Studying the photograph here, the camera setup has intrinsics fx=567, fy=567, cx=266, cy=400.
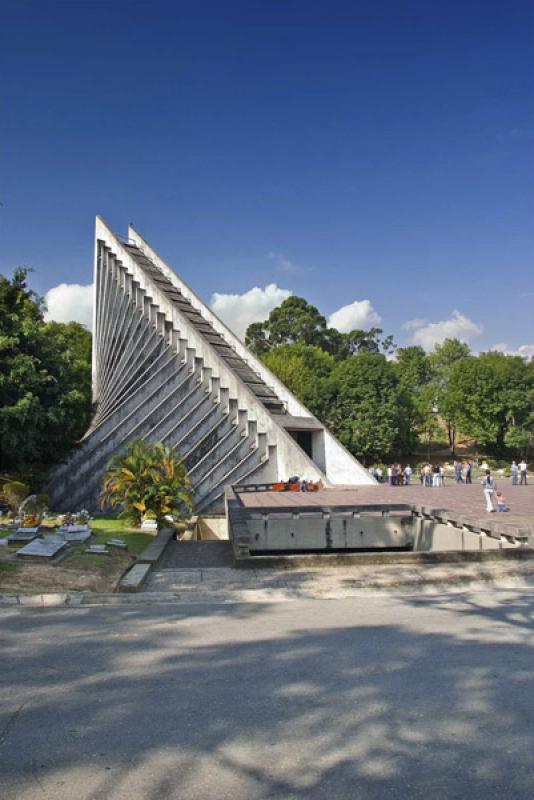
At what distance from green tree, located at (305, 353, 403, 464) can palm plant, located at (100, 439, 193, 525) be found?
33247 mm

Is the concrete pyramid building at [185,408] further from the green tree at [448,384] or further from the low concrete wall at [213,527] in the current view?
the green tree at [448,384]

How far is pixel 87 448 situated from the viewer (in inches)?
1138

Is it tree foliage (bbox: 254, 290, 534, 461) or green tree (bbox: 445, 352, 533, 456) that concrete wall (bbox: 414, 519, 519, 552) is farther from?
green tree (bbox: 445, 352, 533, 456)

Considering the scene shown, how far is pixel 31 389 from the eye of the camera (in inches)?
1021

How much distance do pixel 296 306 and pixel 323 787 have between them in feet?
251

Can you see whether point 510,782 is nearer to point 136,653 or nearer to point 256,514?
point 136,653

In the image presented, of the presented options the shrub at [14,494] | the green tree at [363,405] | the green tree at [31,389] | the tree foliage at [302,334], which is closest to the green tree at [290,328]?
the tree foliage at [302,334]

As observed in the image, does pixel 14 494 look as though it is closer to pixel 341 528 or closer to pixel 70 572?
pixel 341 528

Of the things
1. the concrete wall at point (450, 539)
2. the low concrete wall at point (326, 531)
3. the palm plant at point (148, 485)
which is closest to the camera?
the concrete wall at point (450, 539)

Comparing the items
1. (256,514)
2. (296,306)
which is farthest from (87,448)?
(296,306)

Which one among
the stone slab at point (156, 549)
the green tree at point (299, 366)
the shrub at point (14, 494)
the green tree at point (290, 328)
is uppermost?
the green tree at point (290, 328)

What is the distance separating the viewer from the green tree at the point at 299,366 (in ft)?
191

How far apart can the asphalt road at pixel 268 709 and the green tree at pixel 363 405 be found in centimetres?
4467

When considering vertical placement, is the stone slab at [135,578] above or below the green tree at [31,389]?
below
